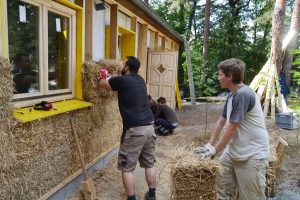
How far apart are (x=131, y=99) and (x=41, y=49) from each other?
3.91 ft

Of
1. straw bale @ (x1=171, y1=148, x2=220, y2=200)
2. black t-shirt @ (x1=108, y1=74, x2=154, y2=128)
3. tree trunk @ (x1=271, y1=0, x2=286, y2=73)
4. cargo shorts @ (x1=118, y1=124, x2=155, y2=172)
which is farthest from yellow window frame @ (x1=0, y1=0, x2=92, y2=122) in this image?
tree trunk @ (x1=271, y1=0, x2=286, y2=73)

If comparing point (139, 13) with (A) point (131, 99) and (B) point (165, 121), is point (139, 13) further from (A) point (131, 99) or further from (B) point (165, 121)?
(A) point (131, 99)

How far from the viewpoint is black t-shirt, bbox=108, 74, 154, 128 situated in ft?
10.6

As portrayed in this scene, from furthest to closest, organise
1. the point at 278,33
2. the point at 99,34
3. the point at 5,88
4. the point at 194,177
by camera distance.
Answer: the point at 278,33 → the point at 99,34 → the point at 194,177 → the point at 5,88

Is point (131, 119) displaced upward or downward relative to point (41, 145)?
upward

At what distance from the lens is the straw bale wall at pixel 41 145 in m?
2.40

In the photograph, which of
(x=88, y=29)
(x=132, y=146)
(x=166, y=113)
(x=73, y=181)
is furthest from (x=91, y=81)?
(x=166, y=113)

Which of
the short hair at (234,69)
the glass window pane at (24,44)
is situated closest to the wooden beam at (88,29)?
the glass window pane at (24,44)

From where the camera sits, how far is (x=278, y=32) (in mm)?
8531

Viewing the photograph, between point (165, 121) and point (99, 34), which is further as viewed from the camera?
point (165, 121)

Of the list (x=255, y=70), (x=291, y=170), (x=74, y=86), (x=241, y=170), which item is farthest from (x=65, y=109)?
(x=255, y=70)

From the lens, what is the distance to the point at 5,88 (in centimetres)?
233

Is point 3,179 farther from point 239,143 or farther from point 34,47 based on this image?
point 239,143

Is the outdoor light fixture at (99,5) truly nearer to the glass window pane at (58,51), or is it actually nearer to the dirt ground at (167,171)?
the glass window pane at (58,51)
